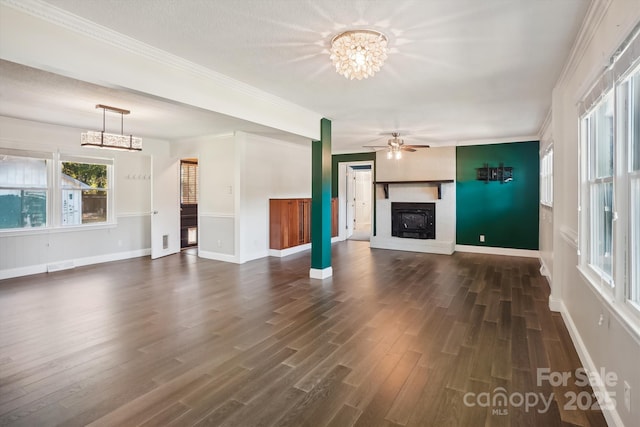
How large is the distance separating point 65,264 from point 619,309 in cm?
755

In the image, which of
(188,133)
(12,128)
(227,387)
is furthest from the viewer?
(188,133)

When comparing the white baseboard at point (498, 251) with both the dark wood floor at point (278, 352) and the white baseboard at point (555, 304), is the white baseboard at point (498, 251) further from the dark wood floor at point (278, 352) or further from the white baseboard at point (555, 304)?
the white baseboard at point (555, 304)

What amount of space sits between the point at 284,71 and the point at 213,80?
0.74 meters

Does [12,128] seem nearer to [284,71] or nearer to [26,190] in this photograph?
[26,190]

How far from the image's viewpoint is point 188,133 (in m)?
6.64

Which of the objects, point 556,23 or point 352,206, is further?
point 352,206

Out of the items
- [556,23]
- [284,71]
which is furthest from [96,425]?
[556,23]

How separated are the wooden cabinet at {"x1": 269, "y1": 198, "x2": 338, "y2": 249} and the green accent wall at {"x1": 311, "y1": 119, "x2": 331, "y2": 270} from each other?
6.68 ft

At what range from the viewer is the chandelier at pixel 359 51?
2.57 metres

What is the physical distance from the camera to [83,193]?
645 centimetres

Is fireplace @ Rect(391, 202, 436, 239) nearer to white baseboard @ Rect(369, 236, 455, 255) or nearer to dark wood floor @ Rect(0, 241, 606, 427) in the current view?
white baseboard @ Rect(369, 236, 455, 255)

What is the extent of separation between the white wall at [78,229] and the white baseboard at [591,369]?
749 cm

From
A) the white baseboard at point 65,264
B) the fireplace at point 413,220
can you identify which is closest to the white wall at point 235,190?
the white baseboard at point 65,264

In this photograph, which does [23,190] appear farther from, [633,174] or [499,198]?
[499,198]
